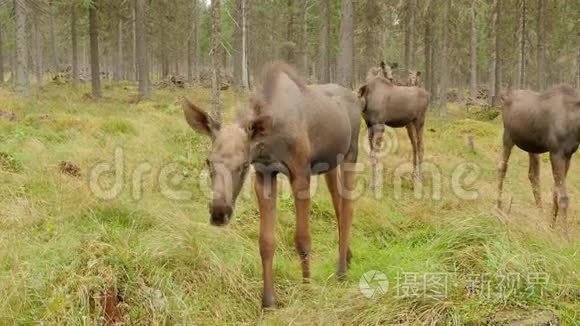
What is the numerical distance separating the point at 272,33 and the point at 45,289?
4068cm

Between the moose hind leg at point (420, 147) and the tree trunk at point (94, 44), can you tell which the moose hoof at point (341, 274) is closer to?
the moose hind leg at point (420, 147)

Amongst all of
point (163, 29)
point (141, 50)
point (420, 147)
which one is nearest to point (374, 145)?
point (420, 147)

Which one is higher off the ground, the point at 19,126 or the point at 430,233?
the point at 19,126

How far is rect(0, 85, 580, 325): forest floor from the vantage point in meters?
4.07

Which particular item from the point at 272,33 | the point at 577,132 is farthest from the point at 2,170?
the point at 272,33

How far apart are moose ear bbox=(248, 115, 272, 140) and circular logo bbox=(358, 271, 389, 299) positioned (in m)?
1.70

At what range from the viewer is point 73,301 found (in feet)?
12.9

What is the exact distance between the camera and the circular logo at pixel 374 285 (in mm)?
4488

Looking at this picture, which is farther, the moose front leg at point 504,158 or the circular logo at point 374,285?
the moose front leg at point 504,158

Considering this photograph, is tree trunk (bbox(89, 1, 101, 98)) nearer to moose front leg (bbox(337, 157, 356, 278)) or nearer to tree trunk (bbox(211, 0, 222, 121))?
tree trunk (bbox(211, 0, 222, 121))

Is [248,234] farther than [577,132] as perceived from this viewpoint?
No

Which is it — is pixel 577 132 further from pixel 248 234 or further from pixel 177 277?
pixel 177 277

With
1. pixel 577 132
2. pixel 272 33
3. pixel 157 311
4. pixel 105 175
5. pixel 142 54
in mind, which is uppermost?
pixel 272 33

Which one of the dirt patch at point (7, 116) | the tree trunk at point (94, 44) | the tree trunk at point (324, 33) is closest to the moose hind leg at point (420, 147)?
the dirt patch at point (7, 116)
